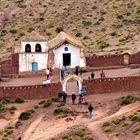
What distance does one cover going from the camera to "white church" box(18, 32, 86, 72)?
7212 centimetres

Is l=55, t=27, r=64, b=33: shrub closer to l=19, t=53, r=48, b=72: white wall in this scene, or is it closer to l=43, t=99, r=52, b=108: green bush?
l=19, t=53, r=48, b=72: white wall

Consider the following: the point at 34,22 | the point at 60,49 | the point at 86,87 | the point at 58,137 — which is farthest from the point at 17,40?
the point at 58,137

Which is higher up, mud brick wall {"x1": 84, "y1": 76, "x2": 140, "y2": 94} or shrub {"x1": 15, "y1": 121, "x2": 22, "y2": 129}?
mud brick wall {"x1": 84, "y1": 76, "x2": 140, "y2": 94}

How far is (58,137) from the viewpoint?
1992 inches

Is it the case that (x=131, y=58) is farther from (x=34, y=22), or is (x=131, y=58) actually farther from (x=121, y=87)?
(x=34, y=22)

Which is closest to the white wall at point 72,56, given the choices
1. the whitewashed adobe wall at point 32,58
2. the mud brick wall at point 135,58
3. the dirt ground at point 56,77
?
the whitewashed adobe wall at point 32,58

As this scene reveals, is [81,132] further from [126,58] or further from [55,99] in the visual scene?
[126,58]

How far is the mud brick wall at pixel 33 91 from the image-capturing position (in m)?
61.2

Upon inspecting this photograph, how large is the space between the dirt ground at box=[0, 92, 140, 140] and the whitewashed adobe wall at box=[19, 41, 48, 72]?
40.2 feet

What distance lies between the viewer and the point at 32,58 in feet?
237

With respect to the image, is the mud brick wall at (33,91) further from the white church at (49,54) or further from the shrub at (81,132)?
the shrub at (81,132)

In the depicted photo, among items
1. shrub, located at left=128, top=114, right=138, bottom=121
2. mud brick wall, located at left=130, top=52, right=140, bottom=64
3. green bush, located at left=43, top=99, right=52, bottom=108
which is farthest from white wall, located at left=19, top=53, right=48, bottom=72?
shrub, located at left=128, top=114, right=138, bottom=121

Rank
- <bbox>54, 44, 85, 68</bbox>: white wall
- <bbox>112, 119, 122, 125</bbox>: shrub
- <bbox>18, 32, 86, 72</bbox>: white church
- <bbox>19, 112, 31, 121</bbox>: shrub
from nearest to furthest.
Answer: <bbox>112, 119, 122, 125</bbox>: shrub, <bbox>19, 112, 31, 121</bbox>: shrub, <bbox>18, 32, 86, 72</bbox>: white church, <bbox>54, 44, 85, 68</bbox>: white wall

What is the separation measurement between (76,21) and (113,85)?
41810 millimetres
